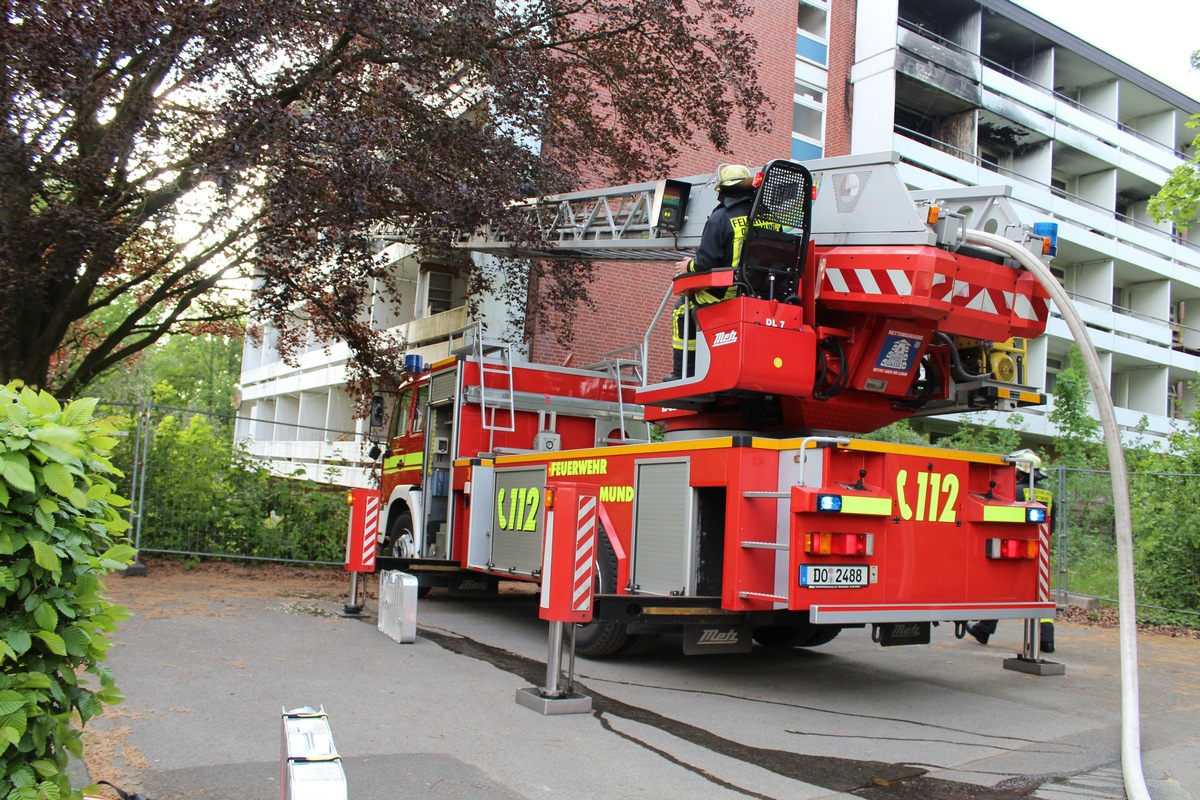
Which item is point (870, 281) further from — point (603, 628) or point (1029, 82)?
point (1029, 82)

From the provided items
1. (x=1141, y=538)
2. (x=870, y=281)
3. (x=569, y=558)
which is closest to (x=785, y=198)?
(x=870, y=281)

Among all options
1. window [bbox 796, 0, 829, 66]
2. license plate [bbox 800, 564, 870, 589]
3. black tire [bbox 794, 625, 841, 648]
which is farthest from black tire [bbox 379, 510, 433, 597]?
window [bbox 796, 0, 829, 66]

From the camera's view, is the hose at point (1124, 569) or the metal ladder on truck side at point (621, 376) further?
the metal ladder on truck side at point (621, 376)

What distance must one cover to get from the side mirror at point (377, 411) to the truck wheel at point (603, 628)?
520cm

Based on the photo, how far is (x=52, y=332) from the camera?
1234 centimetres

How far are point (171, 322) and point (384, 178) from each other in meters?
5.72

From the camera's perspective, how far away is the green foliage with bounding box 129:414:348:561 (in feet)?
46.1

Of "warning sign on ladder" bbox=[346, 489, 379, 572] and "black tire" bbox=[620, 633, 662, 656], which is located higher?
"warning sign on ladder" bbox=[346, 489, 379, 572]

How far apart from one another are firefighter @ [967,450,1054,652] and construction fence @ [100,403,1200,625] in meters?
4.03

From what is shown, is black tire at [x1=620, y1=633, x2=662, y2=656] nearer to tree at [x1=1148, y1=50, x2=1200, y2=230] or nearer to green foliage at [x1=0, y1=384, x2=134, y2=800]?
green foliage at [x1=0, y1=384, x2=134, y2=800]

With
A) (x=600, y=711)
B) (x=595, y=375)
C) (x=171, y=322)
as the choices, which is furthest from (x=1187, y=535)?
(x=171, y=322)

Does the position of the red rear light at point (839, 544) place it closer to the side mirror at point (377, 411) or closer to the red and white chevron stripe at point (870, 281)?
the red and white chevron stripe at point (870, 281)

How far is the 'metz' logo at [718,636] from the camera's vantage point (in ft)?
22.0

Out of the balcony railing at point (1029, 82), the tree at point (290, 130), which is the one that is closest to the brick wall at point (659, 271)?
the tree at point (290, 130)
